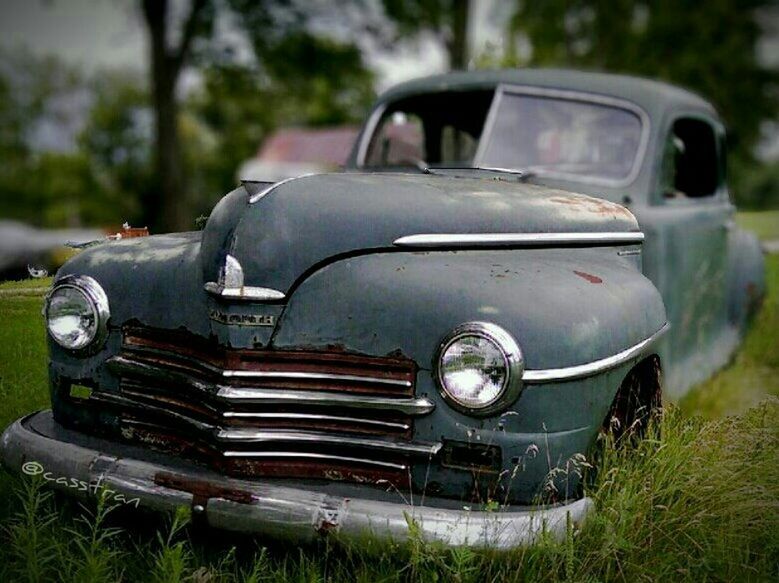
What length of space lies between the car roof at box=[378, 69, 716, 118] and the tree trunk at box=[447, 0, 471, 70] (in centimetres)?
883

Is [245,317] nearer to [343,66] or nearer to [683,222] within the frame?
A: [683,222]

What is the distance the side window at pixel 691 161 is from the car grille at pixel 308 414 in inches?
84.6

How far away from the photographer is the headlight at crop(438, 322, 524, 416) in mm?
2076

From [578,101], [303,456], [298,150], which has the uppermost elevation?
[578,101]

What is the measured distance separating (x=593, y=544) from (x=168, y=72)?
963 cm

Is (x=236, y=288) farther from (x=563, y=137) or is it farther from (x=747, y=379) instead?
(x=747, y=379)

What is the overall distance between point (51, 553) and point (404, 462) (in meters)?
1.07

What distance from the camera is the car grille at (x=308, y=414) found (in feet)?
7.06

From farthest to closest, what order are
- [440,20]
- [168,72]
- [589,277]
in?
[440,20]
[168,72]
[589,277]

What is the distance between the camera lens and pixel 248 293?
221 centimetres

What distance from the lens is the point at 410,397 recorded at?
7.05 feet

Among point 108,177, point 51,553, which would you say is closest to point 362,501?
point 51,553

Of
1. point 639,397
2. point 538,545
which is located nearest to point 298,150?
point 639,397

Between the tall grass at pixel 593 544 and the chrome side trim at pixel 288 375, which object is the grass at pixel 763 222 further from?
the chrome side trim at pixel 288 375
